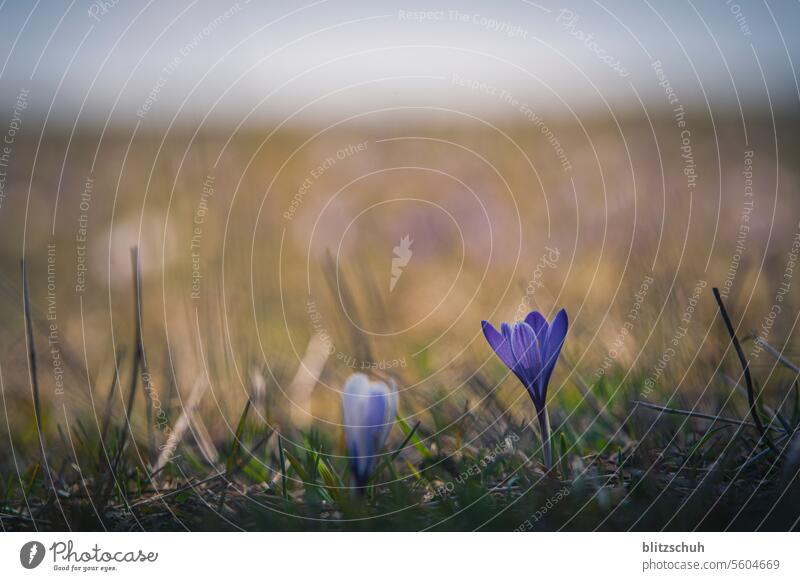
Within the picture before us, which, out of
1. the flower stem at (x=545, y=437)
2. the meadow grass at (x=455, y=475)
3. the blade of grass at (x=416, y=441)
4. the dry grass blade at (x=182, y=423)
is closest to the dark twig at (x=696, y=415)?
the meadow grass at (x=455, y=475)

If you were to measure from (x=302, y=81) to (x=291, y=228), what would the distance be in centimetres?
40

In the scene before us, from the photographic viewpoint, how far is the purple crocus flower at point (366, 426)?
76 centimetres

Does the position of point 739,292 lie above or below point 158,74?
below

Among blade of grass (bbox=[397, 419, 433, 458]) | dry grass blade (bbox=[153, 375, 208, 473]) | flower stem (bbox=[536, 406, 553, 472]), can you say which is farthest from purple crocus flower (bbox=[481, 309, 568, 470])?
dry grass blade (bbox=[153, 375, 208, 473])

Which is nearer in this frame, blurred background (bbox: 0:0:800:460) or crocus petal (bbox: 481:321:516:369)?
crocus petal (bbox: 481:321:516:369)

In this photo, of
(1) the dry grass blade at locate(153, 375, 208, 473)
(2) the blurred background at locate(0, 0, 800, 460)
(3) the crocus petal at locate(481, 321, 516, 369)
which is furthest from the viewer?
(2) the blurred background at locate(0, 0, 800, 460)

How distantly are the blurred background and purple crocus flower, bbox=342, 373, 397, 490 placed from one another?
12 cm

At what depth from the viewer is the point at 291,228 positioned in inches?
55.7

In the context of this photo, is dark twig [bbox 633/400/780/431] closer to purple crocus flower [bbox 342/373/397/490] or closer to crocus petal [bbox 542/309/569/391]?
crocus petal [bbox 542/309/569/391]

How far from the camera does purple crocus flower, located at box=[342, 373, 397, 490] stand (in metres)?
0.76

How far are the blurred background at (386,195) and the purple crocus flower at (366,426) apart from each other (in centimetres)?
12

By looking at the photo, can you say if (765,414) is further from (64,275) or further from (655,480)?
(64,275)

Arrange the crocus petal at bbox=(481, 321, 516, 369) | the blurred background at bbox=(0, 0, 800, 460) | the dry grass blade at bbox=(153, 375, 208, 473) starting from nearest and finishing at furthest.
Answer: the crocus petal at bbox=(481, 321, 516, 369) < the dry grass blade at bbox=(153, 375, 208, 473) < the blurred background at bbox=(0, 0, 800, 460)
